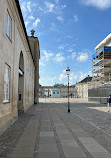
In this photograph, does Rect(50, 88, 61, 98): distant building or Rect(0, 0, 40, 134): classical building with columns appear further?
Rect(50, 88, 61, 98): distant building

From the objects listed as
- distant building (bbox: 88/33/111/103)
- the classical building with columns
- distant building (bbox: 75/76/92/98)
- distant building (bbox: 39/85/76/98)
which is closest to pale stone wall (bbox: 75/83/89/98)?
distant building (bbox: 75/76/92/98)

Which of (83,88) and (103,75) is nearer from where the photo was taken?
(103,75)

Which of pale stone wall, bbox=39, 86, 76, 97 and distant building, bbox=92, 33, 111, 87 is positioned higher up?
distant building, bbox=92, 33, 111, 87

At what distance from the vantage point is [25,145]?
5.03 m

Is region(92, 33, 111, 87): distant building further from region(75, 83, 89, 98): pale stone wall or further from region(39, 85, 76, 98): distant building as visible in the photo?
region(39, 85, 76, 98): distant building

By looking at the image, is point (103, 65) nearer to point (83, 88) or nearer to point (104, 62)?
point (104, 62)

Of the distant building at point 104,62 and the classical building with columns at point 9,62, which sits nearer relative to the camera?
the classical building with columns at point 9,62

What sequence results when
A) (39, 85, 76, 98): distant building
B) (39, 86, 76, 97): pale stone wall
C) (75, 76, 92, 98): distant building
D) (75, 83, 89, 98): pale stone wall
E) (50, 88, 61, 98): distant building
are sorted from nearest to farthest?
(75, 83, 89, 98): pale stone wall → (75, 76, 92, 98): distant building → (50, 88, 61, 98): distant building → (39, 85, 76, 98): distant building → (39, 86, 76, 97): pale stone wall

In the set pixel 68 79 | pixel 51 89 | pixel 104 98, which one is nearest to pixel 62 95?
pixel 51 89

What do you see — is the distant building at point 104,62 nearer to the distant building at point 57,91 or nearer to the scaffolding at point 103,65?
the scaffolding at point 103,65

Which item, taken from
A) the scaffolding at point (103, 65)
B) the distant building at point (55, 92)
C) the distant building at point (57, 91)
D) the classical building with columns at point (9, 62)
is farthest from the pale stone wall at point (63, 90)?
the classical building with columns at point (9, 62)

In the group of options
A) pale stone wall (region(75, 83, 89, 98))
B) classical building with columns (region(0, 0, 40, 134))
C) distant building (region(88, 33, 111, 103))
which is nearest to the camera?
classical building with columns (region(0, 0, 40, 134))

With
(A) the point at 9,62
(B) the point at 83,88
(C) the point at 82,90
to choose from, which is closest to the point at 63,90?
A: (C) the point at 82,90

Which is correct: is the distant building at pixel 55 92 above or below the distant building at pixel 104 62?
below
